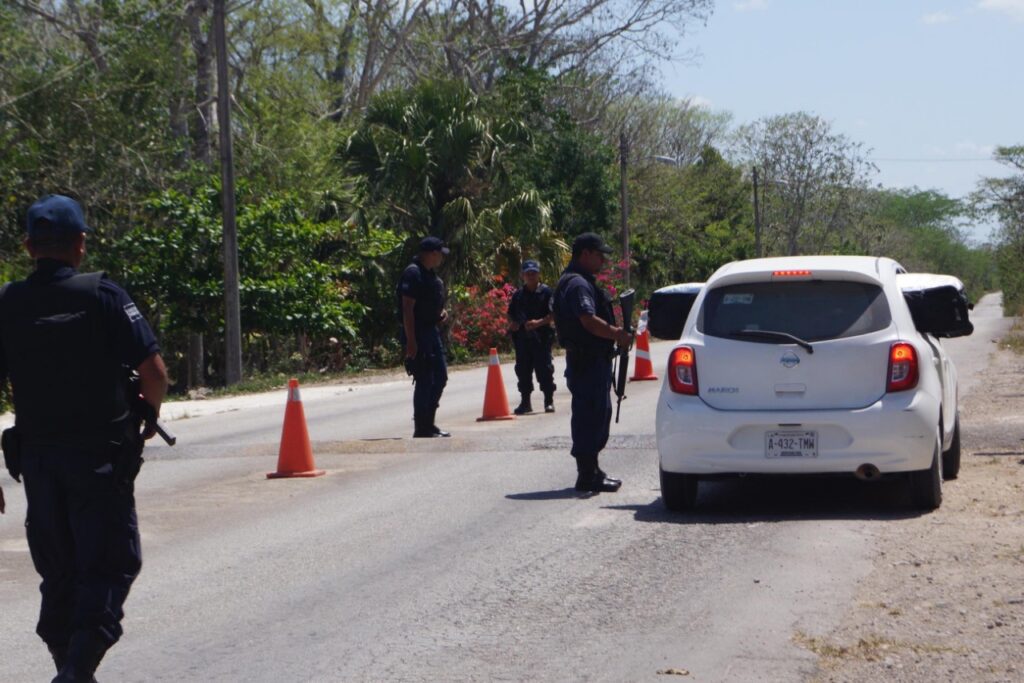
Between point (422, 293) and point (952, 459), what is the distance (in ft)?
16.5

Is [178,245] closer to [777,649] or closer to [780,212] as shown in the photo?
[777,649]

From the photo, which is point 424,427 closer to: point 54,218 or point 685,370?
point 685,370

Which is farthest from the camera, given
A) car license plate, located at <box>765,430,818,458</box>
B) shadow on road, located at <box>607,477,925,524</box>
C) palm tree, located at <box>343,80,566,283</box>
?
palm tree, located at <box>343,80,566,283</box>

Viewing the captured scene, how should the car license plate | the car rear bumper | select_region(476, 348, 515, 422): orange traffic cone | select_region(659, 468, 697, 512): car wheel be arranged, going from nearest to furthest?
the car rear bumper < the car license plate < select_region(659, 468, 697, 512): car wheel < select_region(476, 348, 515, 422): orange traffic cone

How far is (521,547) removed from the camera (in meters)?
8.72

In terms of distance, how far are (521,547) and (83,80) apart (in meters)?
22.2

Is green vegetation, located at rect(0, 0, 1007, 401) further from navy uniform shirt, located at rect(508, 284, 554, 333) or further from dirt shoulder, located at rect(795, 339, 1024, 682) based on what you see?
dirt shoulder, located at rect(795, 339, 1024, 682)

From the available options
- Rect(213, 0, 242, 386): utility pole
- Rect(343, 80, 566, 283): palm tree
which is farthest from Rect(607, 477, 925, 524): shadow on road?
Rect(343, 80, 566, 283): palm tree

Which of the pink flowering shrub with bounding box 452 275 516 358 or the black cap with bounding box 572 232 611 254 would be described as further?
the pink flowering shrub with bounding box 452 275 516 358

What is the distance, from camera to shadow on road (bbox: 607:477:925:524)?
9.55 meters

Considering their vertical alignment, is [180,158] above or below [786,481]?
above

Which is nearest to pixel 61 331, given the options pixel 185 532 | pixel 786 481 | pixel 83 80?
pixel 185 532

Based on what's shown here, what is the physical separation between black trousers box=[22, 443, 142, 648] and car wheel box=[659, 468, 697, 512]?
4782 mm

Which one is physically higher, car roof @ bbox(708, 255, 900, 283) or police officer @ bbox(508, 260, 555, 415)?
car roof @ bbox(708, 255, 900, 283)
